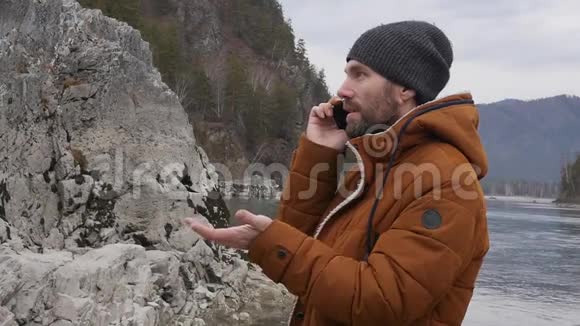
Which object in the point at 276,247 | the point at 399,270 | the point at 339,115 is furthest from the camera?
the point at 339,115

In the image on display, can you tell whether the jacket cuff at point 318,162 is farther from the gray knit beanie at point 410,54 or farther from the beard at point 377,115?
the gray knit beanie at point 410,54

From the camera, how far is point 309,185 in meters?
2.52

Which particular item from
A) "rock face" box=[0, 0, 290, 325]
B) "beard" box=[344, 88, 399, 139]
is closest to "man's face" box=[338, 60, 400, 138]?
"beard" box=[344, 88, 399, 139]

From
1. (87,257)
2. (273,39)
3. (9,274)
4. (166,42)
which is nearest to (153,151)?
(87,257)

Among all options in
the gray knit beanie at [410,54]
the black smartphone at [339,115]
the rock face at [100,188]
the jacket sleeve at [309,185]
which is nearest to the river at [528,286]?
the rock face at [100,188]

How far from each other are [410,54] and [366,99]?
0.73ft

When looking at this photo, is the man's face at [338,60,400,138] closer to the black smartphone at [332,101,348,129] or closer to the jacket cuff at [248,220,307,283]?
the black smartphone at [332,101,348,129]

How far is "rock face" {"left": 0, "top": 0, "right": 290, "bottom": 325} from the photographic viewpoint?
7.91 m

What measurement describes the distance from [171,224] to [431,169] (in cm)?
1080

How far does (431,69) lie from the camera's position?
215 cm

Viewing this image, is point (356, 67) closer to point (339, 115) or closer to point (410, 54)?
point (410, 54)

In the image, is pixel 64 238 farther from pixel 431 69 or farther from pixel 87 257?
pixel 431 69

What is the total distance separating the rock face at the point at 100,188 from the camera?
26.0 ft

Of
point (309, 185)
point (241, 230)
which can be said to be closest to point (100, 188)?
point (309, 185)
